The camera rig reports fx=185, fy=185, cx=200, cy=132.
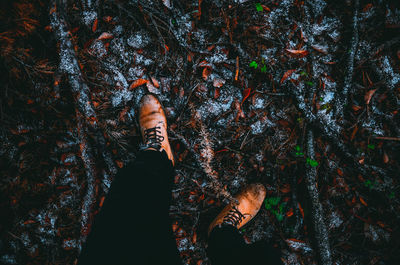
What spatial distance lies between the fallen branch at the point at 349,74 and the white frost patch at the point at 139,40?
2.00 meters

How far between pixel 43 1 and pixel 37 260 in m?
2.47

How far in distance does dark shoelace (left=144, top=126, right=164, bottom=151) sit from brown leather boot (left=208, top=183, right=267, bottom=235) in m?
0.94

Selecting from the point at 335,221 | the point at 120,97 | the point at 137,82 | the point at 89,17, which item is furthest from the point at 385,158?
the point at 89,17

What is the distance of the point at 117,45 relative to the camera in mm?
1883

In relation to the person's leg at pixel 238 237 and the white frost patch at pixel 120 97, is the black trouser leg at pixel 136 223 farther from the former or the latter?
the white frost patch at pixel 120 97

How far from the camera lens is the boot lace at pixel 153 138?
5.71ft

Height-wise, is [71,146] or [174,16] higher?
[174,16]

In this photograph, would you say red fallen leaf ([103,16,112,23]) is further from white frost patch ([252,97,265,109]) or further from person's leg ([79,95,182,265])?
white frost patch ([252,97,265,109])

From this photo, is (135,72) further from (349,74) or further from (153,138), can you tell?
(349,74)

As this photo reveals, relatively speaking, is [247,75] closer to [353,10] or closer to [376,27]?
[353,10]

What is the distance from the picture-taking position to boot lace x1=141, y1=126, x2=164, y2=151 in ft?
5.71

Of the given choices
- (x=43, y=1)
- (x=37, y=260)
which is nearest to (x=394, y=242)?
(x=37, y=260)

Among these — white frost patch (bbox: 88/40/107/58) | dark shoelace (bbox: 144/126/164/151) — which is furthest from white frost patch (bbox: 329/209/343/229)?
white frost patch (bbox: 88/40/107/58)

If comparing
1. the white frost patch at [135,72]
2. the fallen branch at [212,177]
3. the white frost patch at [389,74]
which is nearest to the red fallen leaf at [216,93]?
the fallen branch at [212,177]
